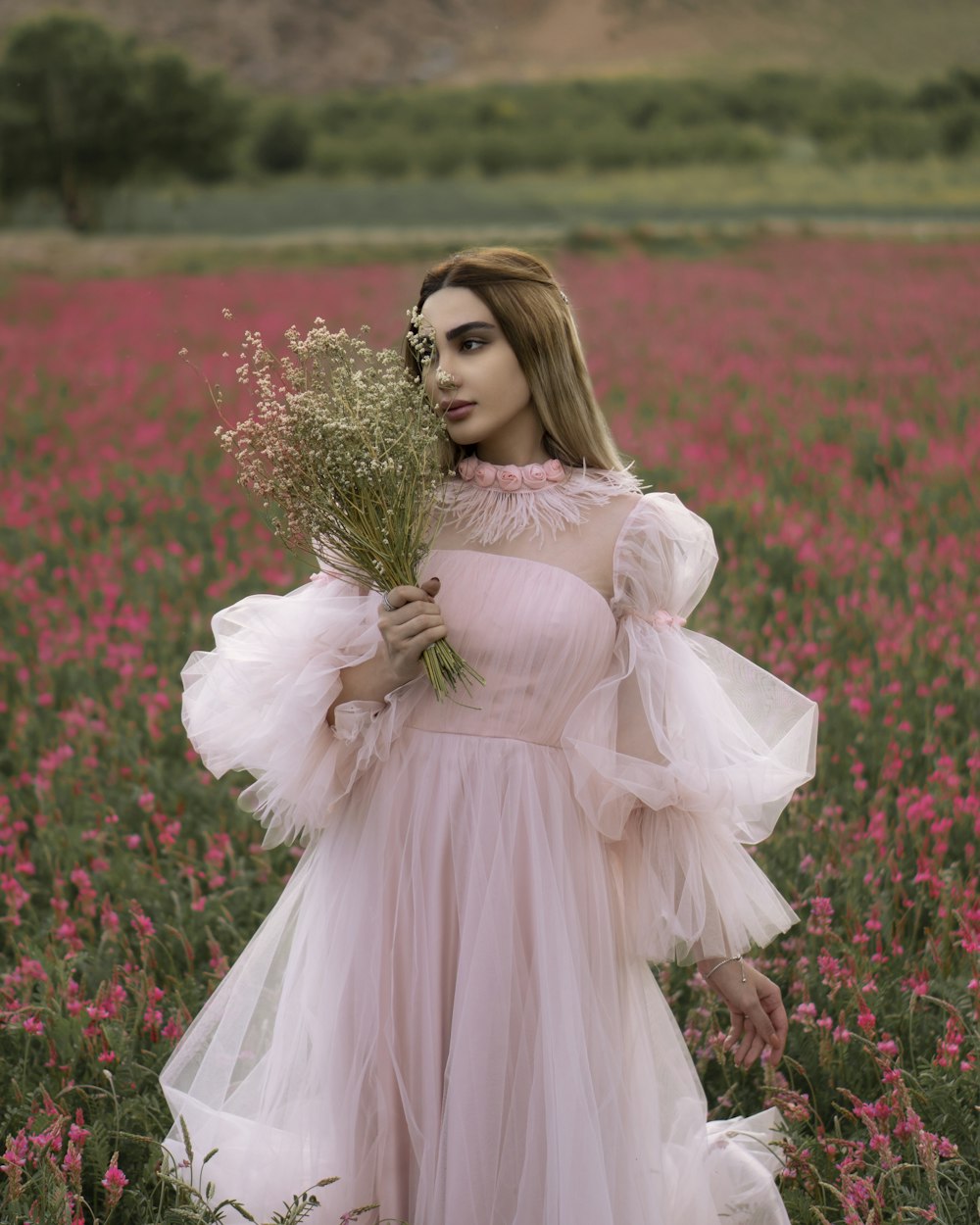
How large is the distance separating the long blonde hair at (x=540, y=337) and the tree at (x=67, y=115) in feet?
113

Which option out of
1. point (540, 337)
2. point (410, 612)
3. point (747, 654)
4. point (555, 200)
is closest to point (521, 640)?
point (410, 612)

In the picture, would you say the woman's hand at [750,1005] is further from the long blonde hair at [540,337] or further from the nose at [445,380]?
the nose at [445,380]

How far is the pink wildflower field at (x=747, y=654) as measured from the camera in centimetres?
292

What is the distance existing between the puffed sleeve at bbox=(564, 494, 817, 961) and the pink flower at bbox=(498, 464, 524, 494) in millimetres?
214

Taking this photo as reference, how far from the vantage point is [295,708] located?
2.49 metres

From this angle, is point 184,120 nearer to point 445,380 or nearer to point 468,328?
point 468,328

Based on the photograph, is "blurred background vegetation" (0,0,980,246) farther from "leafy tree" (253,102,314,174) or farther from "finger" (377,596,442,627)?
"finger" (377,596,442,627)

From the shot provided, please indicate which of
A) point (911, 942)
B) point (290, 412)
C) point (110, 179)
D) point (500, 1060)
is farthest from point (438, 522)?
point (110, 179)

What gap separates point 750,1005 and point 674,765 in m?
0.50

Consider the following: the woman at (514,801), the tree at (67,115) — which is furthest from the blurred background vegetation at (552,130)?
the woman at (514,801)

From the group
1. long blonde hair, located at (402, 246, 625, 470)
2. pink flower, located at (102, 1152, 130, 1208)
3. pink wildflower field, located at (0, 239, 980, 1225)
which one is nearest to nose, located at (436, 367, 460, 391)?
long blonde hair, located at (402, 246, 625, 470)

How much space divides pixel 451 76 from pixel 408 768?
156ft

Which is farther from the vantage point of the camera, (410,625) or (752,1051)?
(752,1051)

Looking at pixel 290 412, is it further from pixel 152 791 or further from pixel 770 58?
pixel 770 58
